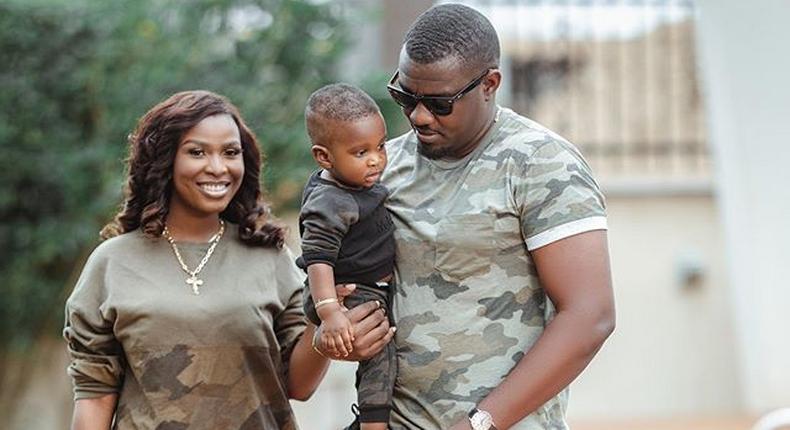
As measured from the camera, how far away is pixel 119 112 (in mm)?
8961

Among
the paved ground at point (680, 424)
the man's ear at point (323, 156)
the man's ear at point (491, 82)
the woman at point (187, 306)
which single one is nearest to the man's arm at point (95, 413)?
the woman at point (187, 306)

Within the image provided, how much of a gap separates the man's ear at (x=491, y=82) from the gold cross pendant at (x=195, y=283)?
1.13 m

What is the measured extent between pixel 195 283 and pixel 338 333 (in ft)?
2.55

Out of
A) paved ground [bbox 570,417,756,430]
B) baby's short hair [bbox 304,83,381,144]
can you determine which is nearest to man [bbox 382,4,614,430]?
baby's short hair [bbox 304,83,381,144]

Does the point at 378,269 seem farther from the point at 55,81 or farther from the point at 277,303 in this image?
the point at 55,81

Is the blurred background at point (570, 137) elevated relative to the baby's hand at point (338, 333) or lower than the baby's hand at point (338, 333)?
lower

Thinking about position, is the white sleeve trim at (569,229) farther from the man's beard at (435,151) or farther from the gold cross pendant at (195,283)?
the gold cross pendant at (195,283)

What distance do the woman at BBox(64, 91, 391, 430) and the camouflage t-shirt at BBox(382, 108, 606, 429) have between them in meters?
0.60

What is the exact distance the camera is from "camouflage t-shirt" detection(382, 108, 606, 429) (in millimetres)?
3738

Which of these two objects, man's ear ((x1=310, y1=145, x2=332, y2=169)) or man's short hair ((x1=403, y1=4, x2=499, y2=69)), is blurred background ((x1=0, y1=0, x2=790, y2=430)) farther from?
man's short hair ((x1=403, y1=4, x2=499, y2=69))

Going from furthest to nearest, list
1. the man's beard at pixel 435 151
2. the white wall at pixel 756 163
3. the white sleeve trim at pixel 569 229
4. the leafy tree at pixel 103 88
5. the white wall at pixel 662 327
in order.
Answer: the white wall at pixel 662 327 → the white wall at pixel 756 163 → the leafy tree at pixel 103 88 → the man's beard at pixel 435 151 → the white sleeve trim at pixel 569 229

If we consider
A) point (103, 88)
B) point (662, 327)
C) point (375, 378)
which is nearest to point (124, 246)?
point (375, 378)

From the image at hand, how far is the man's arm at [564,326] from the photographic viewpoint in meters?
3.69

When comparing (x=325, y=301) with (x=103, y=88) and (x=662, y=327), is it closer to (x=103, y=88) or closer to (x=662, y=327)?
(x=103, y=88)
